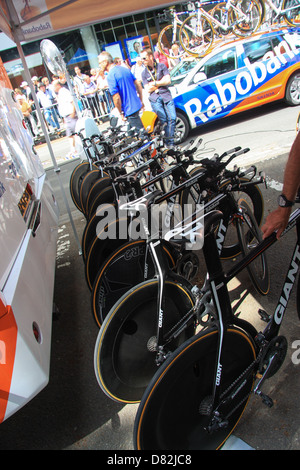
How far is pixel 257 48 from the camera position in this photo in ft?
27.2

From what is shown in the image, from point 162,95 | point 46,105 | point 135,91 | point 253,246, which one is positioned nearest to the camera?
point 253,246

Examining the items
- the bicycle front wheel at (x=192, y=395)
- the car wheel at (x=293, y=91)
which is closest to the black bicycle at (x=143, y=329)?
the bicycle front wheel at (x=192, y=395)

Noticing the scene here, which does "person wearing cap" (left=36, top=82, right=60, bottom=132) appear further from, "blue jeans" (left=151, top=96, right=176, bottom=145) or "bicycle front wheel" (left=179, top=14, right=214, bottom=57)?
"blue jeans" (left=151, top=96, right=176, bottom=145)

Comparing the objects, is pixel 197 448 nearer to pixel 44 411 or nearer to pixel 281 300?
pixel 281 300

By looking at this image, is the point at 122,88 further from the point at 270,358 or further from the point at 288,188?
the point at 270,358

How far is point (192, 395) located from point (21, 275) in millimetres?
1248

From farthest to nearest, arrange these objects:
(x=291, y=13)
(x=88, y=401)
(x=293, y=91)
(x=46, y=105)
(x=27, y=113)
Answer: (x=46, y=105), (x=27, y=113), (x=291, y=13), (x=293, y=91), (x=88, y=401)

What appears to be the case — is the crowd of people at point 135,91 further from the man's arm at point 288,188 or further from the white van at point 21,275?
the man's arm at point 288,188

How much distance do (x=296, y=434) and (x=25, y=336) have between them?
168 centimetres

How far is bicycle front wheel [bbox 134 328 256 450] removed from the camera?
1617 mm

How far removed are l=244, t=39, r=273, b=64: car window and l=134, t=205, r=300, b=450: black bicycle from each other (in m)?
7.84

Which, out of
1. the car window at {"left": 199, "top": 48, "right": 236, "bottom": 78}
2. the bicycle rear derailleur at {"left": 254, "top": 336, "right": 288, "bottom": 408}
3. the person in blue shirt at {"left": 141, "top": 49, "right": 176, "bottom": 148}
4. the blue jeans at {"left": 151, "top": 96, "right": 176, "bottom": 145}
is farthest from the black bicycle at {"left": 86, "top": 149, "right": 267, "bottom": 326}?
the car window at {"left": 199, "top": 48, "right": 236, "bottom": 78}

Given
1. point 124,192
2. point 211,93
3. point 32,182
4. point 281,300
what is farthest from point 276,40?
point 281,300

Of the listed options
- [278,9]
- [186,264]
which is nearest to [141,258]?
[186,264]
